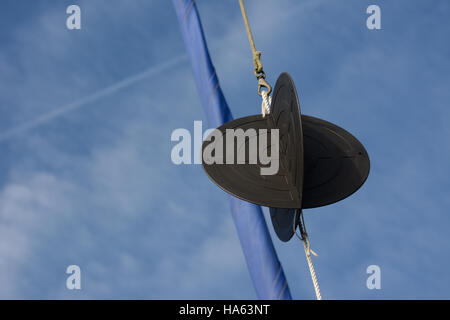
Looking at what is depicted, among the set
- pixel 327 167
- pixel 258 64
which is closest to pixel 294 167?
pixel 327 167

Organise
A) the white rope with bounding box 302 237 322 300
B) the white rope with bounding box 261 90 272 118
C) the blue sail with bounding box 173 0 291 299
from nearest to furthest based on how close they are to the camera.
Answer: the white rope with bounding box 302 237 322 300 < the white rope with bounding box 261 90 272 118 < the blue sail with bounding box 173 0 291 299

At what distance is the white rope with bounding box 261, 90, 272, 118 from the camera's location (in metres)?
7.79

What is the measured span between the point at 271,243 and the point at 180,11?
249 inches

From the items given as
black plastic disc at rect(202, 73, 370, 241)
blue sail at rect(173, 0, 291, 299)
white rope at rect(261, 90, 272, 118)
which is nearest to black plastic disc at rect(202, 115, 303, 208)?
black plastic disc at rect(202, 73, 370, 241)

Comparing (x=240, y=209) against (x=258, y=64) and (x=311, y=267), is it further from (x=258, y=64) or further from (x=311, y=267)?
(x=311, y=267)

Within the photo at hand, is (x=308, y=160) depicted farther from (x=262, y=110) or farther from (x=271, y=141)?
(x=262, y=110)

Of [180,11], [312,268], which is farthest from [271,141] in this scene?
[180,11]

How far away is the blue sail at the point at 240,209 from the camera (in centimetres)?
1073

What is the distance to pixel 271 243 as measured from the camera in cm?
1116

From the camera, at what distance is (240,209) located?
11836 millimetres

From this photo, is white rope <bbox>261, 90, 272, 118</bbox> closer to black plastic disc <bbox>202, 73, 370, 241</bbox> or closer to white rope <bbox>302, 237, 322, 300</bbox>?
black plastic disc <bbox>202, 73, 370, 241</bbox>

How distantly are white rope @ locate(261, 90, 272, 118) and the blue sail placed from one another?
3.57 metres

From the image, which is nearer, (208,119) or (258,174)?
(258,174)

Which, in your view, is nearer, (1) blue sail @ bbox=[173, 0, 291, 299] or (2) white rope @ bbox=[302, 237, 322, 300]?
(2) white rope @ bbox=[302, 237, 322, 300]
